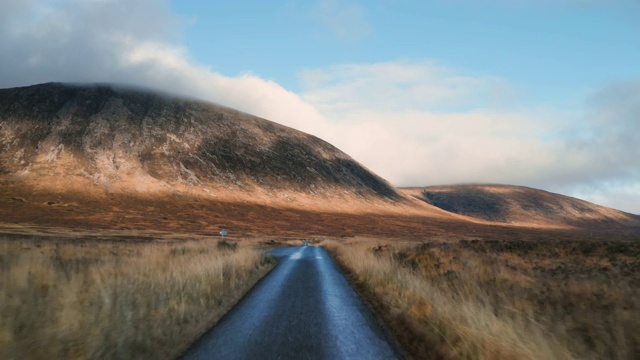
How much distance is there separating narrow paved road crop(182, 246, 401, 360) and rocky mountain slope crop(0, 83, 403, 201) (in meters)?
111

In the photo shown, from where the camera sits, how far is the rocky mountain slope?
377 ft

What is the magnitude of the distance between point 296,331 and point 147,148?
140 metres

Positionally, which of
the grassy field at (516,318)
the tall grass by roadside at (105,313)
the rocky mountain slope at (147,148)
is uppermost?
the rocky mountain slope at (147,148)

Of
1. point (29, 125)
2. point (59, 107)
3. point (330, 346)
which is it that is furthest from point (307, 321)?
point (59, 107)

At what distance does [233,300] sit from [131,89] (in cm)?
17820

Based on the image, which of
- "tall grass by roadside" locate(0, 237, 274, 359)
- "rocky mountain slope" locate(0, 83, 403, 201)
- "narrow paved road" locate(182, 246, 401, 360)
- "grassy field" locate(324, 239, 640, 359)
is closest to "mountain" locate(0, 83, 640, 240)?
"rocky mountain slope" locate(0, 83, 403, 201)

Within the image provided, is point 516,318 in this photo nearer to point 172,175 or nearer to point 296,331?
point 296,331

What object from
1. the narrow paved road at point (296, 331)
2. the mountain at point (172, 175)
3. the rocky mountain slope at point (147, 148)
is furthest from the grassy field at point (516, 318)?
the rocky mountain slope at point (147, 148)

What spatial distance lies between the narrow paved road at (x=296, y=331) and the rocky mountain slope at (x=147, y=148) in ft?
363

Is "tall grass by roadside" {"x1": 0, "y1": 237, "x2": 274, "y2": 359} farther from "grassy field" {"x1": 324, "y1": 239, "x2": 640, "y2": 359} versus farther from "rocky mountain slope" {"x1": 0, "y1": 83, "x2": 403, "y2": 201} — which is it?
"rocky mountain slope" {"x1": 0, "y1": 83, "x2": 403, "y2": 201}

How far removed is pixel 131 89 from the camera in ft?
545

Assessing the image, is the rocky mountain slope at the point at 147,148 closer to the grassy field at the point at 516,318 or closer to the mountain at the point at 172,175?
the mountain at the point at 172,175

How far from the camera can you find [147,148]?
13425cm

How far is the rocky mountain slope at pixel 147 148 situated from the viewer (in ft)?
377
